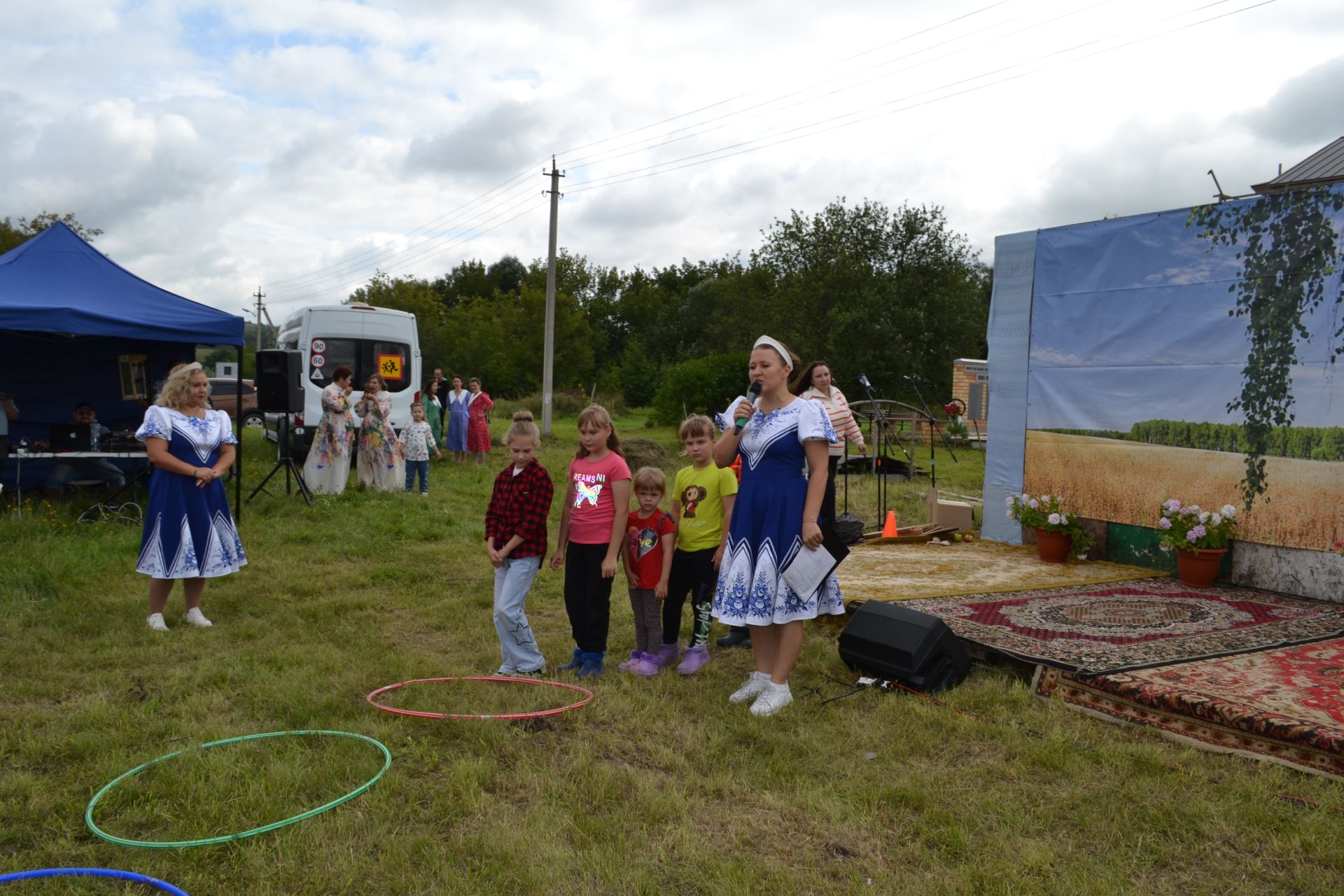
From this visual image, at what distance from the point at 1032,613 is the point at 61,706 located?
5.15 meters

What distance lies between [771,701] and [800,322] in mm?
25305

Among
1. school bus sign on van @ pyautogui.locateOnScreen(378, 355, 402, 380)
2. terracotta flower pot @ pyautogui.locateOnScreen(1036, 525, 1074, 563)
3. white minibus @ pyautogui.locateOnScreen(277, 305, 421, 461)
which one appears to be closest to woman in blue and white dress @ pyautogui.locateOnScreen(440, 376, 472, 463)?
white minibus @ pyautogui.locateOnScreen(277, 305, 421, 461)

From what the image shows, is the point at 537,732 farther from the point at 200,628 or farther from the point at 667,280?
the point at 667,280

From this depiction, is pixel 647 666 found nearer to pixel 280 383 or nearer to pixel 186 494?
pixel 186 494

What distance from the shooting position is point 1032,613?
562 centimetres

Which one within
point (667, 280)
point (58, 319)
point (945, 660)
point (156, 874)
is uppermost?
point (667, 280)

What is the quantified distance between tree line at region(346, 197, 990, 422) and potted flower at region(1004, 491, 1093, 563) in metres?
18.3

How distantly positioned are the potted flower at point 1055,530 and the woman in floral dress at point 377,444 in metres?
7.81

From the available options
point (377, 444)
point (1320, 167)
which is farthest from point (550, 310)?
point (1320, 167)

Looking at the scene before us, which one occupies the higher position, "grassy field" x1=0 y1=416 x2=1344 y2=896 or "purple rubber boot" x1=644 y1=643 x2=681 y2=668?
"purple rubber boot" x1=644 y1=643 x2=681 y2=668

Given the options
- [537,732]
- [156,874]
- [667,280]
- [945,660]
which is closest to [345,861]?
[156,874]

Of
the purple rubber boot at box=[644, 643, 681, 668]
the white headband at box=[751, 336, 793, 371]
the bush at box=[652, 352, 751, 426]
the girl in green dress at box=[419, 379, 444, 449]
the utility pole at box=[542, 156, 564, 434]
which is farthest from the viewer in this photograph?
the bush at box=[652, 352, 751, 426]

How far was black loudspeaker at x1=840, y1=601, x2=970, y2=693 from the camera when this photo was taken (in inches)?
179

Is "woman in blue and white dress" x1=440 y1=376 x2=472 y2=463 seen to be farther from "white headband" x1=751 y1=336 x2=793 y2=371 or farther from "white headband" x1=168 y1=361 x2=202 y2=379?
"white headband" x1=751 y1=336 x2=793 y2=371
